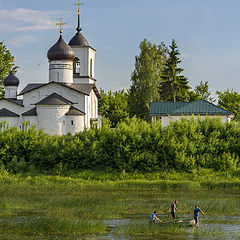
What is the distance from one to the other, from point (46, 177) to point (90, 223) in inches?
547

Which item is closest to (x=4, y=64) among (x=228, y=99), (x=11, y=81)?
(x=11, y=81)

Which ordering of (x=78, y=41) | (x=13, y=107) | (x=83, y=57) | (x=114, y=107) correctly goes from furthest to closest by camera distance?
(x=114, y=107) < (x=78, y=41) < (x=83, y=57) < (x=13, y=107)

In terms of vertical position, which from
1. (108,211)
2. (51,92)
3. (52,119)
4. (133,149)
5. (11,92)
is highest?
(11,92)

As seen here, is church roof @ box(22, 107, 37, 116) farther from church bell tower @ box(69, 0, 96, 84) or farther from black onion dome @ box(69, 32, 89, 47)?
black onion dome @ box(69, 32, 89, 47)

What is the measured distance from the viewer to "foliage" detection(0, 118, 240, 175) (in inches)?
1214

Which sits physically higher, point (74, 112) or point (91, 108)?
point (91, 108)

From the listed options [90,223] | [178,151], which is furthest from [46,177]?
[90,223]

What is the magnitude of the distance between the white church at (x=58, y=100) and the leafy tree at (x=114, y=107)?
52.1ft

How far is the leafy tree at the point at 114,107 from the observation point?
66150mm

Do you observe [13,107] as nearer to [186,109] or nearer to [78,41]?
[78,41]

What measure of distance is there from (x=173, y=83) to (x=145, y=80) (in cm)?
512

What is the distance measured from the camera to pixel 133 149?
31484 millimetres

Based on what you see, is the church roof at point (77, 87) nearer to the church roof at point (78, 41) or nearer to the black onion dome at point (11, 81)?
the black onion dome at point (11, 81)

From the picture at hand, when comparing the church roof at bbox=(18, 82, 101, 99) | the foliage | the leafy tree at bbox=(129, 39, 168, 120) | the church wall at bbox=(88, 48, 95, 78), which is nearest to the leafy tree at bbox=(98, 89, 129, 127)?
the leafy tree at bbox=(129, 39, 168, 120)
